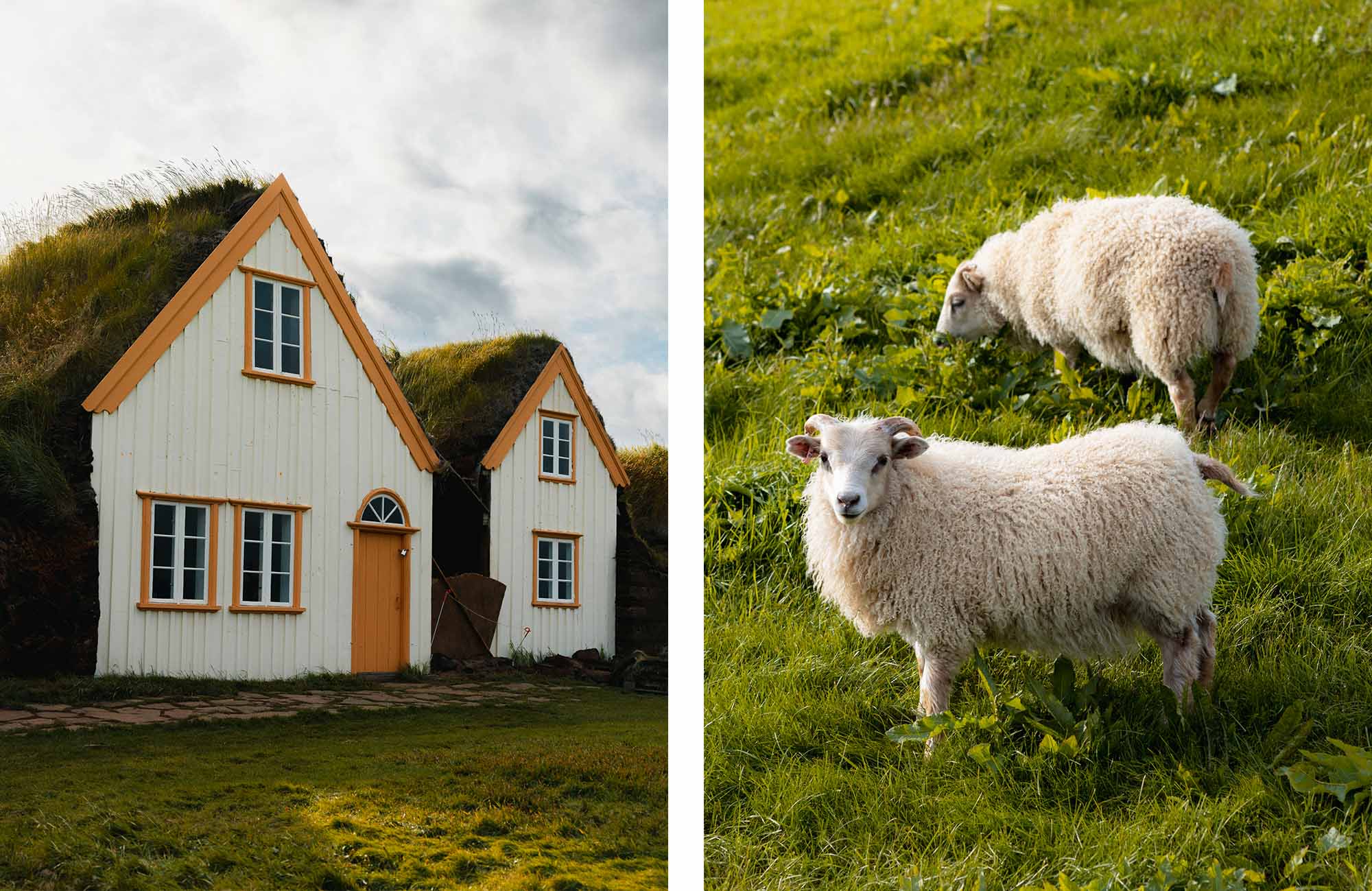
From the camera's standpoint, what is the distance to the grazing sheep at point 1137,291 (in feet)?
9.90

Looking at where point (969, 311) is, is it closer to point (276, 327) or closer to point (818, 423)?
point (818, 423)

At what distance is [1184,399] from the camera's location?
10.2 ft

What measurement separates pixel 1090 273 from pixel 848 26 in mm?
4097

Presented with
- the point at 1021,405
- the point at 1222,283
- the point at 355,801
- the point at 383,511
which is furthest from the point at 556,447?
the point at 1222,283

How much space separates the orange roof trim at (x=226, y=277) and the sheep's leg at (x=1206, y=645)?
201cm

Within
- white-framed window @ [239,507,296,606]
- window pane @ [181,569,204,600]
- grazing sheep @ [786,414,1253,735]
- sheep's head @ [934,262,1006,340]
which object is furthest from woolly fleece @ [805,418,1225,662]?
window pane @ [181,569,204,600]

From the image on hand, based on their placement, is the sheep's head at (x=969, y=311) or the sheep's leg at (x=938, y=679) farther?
the sheep's head at (x=969, y=311)

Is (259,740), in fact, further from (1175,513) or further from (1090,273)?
(1090,273)

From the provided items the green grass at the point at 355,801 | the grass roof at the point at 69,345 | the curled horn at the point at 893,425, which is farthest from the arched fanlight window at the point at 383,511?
the curled horn at the point at 893,425

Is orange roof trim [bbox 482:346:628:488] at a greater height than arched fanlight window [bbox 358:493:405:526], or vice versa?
orange roof trim [bbox 482:346:628:488]

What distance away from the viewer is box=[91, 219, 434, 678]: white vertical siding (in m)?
2.46

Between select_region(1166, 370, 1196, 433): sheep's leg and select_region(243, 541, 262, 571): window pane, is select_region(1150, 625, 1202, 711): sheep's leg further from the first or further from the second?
select_region(243, 541, 262, 571): window pane

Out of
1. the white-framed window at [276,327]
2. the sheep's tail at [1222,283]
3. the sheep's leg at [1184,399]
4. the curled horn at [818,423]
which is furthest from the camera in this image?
the sheep's leg at [1184,399]

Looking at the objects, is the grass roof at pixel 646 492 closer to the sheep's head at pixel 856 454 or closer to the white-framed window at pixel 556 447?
the white-framed window at pixel 556 447
